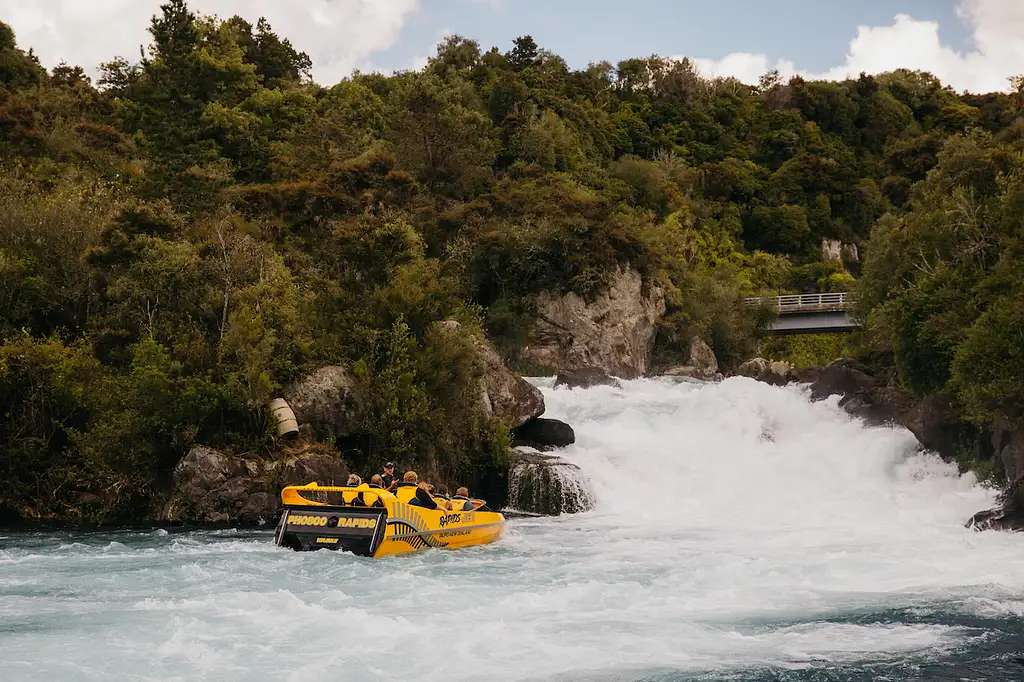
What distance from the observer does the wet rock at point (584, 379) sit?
4375 centimetres

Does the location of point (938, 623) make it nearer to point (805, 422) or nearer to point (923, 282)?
point (923, 282)

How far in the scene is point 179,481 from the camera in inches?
1010

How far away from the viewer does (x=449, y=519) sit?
895 inches

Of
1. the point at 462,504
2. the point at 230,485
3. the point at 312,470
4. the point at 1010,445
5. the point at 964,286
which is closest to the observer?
the point at 462,504

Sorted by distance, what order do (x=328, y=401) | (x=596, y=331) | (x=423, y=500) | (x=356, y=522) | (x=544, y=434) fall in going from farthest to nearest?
(x=596, y=331) < (x=544, y=434) < (x=328, y=401) < (x=423, y=500) < (x=356, y=522)

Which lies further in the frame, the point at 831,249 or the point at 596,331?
the point at 831,249

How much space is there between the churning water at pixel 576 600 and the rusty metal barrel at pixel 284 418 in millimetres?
4054

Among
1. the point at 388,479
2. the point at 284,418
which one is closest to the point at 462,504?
the point at 388,479

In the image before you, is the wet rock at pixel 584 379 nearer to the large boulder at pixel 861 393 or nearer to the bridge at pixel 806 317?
the large boulder at pixel 861 393

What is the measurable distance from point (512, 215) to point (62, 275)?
96.2ft

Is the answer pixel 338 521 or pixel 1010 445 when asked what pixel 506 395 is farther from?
pixel 1010 445

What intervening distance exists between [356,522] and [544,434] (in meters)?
13.5

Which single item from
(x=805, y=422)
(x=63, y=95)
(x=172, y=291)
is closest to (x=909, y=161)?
(x=805, y=422)

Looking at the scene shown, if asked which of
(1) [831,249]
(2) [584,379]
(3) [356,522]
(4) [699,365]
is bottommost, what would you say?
(3) [356,522]
